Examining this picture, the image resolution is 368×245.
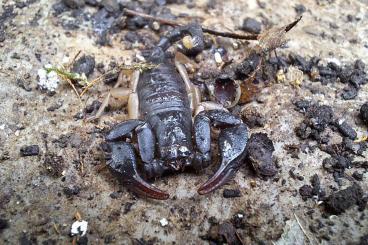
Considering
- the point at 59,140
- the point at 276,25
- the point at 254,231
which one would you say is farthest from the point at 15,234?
the point at 276,25

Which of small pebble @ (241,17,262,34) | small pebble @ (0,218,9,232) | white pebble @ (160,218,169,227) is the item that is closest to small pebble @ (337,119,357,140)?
small pebble @ (241,17,262,34)

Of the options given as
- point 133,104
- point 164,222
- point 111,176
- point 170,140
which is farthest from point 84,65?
point 164,222

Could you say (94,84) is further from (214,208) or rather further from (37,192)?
(214,208)

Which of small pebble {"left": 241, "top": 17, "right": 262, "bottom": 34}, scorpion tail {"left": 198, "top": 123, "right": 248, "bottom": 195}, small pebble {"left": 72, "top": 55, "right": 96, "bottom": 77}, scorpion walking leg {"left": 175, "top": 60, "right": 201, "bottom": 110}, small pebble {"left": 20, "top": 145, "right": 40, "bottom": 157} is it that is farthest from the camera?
Result: small pebble {"left": 241, "top": 17, "right": 262, "bottom": 34}

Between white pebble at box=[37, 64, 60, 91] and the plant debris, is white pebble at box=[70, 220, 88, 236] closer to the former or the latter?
white pebble at box=[37, 64, 60, 91]

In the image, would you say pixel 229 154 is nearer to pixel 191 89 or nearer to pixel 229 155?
pixel 229 155

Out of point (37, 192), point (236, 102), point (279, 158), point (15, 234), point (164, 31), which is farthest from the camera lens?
point (164, 31)

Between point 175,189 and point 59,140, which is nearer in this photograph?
point 175,189
